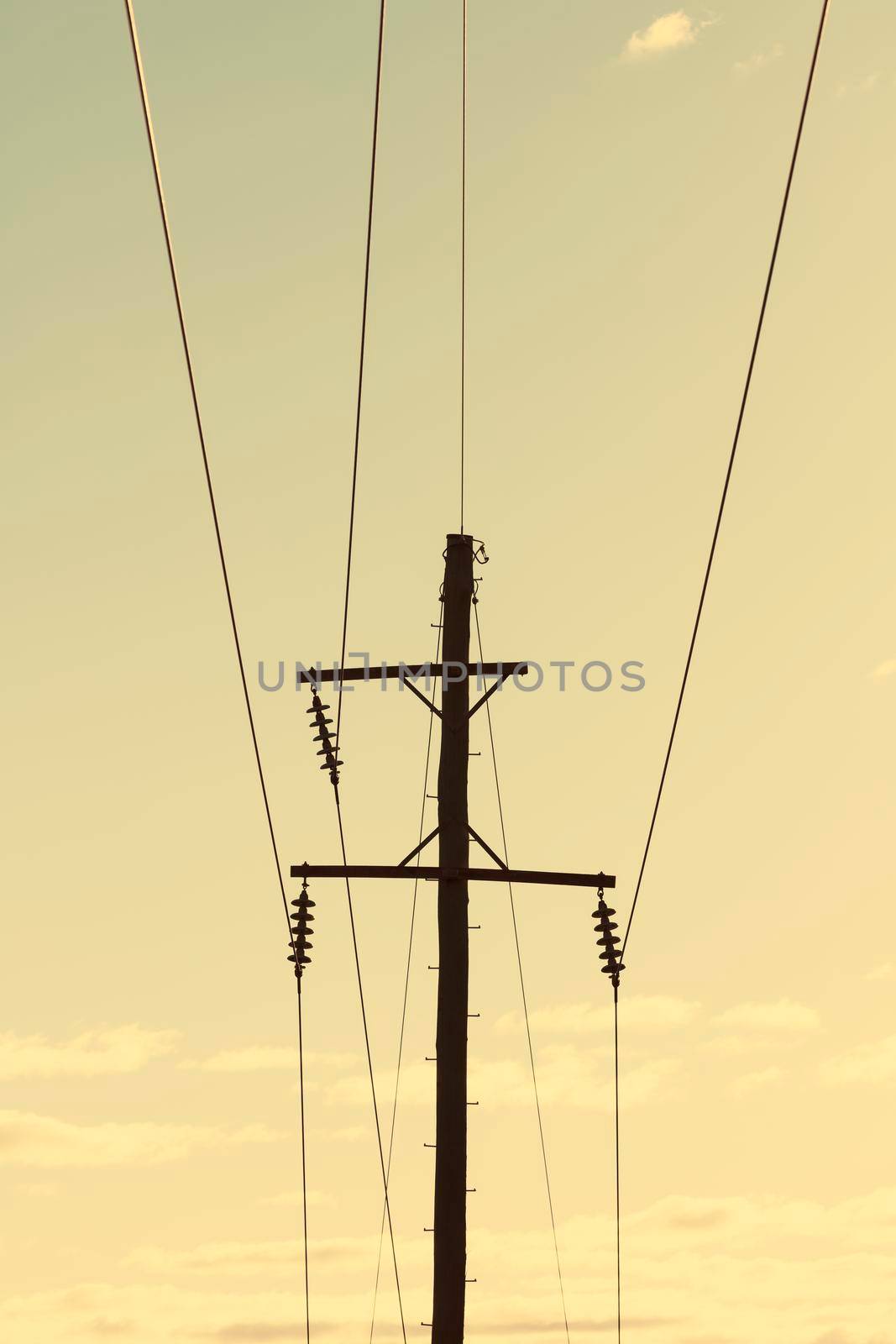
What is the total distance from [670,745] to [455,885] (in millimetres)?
2497

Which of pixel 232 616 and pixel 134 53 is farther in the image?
pixel 232 616

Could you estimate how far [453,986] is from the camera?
1617cm

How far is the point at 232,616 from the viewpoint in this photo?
1364 cm

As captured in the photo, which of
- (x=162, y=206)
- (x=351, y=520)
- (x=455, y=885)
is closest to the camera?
(x=162, y=206)

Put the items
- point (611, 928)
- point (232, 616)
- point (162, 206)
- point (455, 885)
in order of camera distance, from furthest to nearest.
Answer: point (611, 928) < point (455, 885) < point (232, 616) < point (162, 206)

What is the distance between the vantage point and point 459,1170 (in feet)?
51.7

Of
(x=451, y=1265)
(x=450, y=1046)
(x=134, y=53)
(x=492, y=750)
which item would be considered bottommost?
(x=451, y=1265)

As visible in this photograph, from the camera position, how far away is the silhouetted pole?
15.5 meters

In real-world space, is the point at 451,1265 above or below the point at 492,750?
below

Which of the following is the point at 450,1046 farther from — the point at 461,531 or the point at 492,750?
the point at 461,531

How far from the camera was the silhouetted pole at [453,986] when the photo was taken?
51.0 feet

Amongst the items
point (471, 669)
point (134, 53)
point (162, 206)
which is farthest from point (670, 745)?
point (134, 53)

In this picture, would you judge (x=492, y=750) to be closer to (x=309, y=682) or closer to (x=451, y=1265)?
(x=309, y=682)

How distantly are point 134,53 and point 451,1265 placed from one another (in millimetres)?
11101
